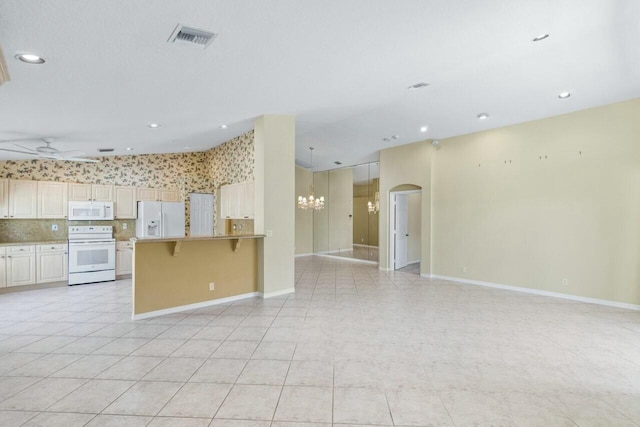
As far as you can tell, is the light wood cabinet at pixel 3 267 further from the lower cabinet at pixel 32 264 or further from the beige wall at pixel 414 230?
the beige wall at pixel 414 230

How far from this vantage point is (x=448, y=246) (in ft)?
23.3

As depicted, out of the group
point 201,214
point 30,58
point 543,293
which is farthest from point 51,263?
point 543,293

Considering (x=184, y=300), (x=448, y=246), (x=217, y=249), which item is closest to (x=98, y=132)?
(x=217, y=249)

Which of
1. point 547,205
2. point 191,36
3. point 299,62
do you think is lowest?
point 547,205

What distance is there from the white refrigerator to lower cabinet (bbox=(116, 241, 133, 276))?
0.39 m

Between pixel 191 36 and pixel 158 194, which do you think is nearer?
pixel 191 36

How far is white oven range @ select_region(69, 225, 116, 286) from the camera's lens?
6.39m

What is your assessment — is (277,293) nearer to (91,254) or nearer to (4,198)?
(91,254)

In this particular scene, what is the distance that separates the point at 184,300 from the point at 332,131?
4638mm

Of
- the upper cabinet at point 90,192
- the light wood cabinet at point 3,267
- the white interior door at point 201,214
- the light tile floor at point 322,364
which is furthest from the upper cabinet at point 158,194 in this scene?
the light tile floor at point 322,364

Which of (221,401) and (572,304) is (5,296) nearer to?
(221,401)

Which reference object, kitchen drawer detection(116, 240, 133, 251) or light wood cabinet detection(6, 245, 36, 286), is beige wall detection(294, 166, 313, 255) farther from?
light wood cabinet detection(6, 245, 36, 286)

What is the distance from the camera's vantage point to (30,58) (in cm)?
261

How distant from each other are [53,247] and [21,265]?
1.80ft
